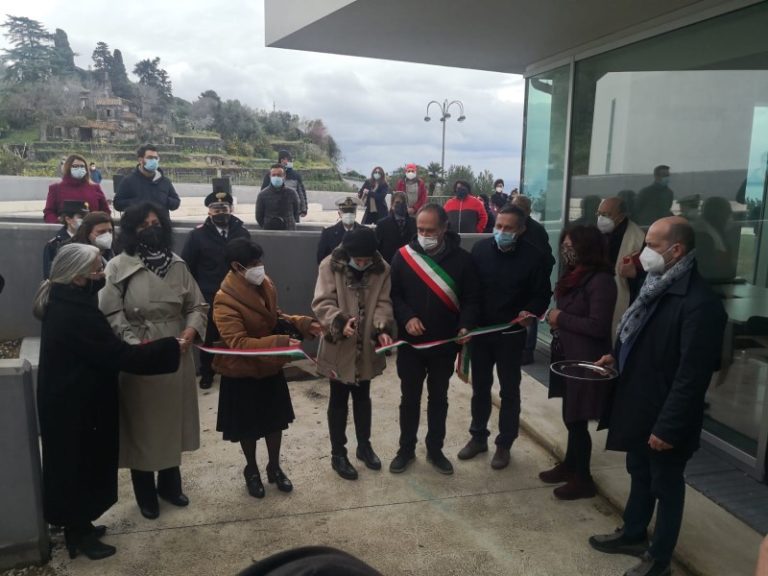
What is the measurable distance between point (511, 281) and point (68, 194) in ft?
16.8

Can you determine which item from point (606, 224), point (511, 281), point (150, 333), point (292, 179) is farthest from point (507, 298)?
point (292, 179)

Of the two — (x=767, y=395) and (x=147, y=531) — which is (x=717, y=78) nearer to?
(x=767, y=395)

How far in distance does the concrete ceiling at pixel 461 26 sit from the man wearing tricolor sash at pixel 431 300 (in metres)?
1.99

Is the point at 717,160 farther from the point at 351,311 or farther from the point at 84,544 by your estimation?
the point at 84,544

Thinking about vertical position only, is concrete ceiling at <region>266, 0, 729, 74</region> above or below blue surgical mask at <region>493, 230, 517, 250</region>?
above

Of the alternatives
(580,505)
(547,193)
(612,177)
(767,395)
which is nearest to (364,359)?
(580,505)

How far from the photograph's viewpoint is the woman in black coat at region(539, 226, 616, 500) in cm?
376

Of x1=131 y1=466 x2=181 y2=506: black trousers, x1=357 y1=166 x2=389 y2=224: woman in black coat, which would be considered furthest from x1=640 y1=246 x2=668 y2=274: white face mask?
x1=357 y1=166 x2=389 y2=224: woman in black coat

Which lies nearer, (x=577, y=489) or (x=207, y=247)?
(x=577, y=489)

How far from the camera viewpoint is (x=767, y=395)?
4242 millimetres

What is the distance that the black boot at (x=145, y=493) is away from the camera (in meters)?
3.75

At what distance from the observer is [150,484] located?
3775 mm

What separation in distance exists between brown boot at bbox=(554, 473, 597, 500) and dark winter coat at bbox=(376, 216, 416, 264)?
10.5ft

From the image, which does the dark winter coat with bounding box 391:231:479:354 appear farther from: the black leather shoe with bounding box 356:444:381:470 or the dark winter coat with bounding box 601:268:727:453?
the dark winter coat with bounding box 601:268:727:453
